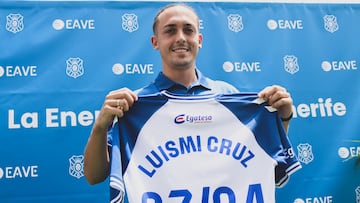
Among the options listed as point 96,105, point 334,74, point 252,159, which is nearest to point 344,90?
point 334,74

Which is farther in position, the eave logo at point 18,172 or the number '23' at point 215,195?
the eave logo at point 18,172

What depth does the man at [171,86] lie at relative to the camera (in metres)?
1.09

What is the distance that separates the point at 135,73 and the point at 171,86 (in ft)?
2.22

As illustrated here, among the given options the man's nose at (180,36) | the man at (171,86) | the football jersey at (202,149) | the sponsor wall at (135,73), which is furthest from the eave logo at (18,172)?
the man's nose at (180,36)

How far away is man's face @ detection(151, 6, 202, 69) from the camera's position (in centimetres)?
122

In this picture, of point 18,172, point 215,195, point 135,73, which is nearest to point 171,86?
point 215,195

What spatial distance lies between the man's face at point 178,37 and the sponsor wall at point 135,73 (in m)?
0.66

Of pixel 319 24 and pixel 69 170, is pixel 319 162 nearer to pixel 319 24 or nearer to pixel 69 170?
pixel 319 24

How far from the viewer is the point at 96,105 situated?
72.9 inches

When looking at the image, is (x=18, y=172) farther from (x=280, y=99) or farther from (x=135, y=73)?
(x=280, y=99)

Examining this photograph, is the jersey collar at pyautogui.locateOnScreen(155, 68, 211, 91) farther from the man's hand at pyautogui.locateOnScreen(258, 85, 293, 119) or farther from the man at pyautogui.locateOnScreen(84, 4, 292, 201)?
the man's hand at pyautogui.locateOnScreen(258, 85, 293, 119)

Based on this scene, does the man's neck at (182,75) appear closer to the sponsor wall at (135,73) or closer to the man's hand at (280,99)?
the man's hand at (280,99)

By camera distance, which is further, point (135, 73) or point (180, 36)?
point (135, 73)

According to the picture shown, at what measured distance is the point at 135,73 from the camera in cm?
191
